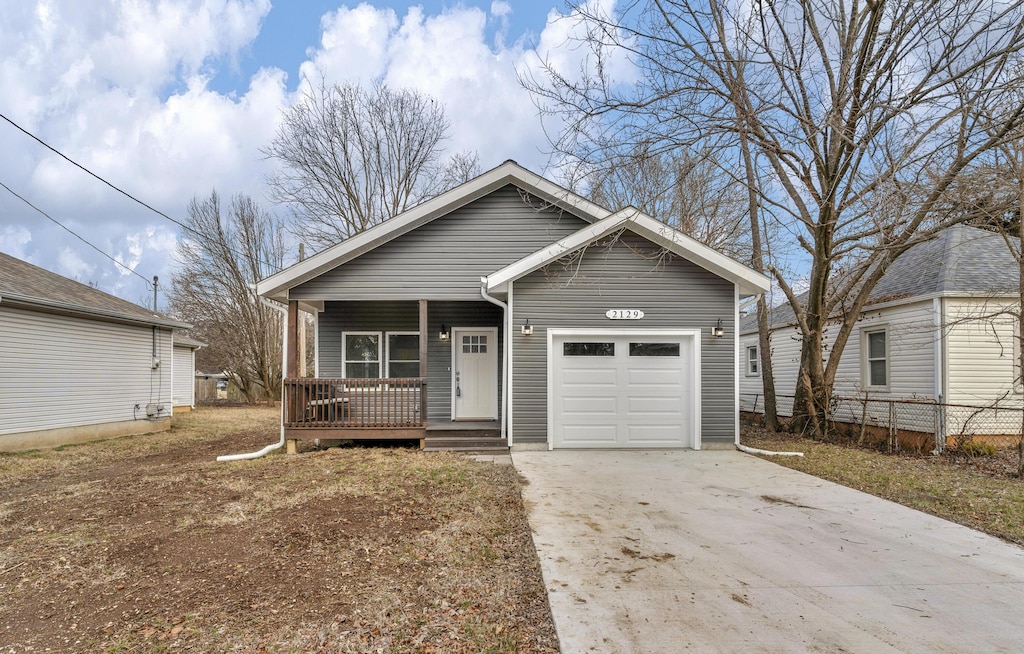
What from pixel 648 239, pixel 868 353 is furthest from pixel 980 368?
pixel 648 239

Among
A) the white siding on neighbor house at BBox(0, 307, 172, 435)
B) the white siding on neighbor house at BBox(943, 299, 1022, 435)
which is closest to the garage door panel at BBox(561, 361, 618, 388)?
the white siding on neighbor house at BBox(943, 299, 1022, 435)

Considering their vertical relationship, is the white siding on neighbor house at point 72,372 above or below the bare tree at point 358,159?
below

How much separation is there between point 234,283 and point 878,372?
24.8 metres

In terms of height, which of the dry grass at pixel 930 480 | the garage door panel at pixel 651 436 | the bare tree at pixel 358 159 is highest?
the bare tree at pixel 358 159

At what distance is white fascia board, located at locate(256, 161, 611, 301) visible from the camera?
31.2 feet

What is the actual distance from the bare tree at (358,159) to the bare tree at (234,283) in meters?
3.19

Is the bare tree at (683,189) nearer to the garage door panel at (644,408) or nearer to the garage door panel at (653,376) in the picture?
the garage door panel at (653,376)

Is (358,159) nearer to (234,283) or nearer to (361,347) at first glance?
(234,283)

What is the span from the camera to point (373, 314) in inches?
454

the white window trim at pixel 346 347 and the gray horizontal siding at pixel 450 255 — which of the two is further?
the white window trim at pixel 346 347

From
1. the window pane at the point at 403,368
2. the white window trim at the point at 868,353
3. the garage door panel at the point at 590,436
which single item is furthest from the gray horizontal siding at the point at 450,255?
the white window trim at the point at 868,353

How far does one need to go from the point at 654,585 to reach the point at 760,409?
15027 millimetres

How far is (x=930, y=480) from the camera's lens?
7.38m

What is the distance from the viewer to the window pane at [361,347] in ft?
38.0
